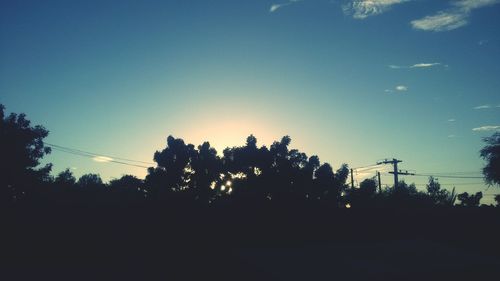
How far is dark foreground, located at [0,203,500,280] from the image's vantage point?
12.6 meters

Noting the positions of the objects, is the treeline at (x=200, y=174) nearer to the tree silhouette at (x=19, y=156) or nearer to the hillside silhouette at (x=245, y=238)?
the tree silhouette at (x=19, y=156)

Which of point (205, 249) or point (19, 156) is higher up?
point (19, 156)

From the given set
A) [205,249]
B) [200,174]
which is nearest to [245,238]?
[205,249]

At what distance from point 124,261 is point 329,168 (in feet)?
102

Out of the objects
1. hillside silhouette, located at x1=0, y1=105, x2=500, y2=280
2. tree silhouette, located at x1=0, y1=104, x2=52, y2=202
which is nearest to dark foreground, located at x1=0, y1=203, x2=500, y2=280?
hillside silhouette, located at x1=0, y1=105, x2=500, y2=280

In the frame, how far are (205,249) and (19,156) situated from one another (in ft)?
93.8

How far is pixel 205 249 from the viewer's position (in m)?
15.7

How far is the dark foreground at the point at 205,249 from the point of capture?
12.6 meters

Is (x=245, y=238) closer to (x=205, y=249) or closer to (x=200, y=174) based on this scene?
(x=205, y=249)

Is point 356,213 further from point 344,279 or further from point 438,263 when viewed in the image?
point 344,279

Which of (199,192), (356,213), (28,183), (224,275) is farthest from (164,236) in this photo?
(28,183)

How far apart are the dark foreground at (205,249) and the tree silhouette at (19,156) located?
990 inches

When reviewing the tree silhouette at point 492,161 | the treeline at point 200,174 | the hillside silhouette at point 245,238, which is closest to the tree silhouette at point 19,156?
the treeline at point 200,174

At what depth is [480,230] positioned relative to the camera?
22.0m
